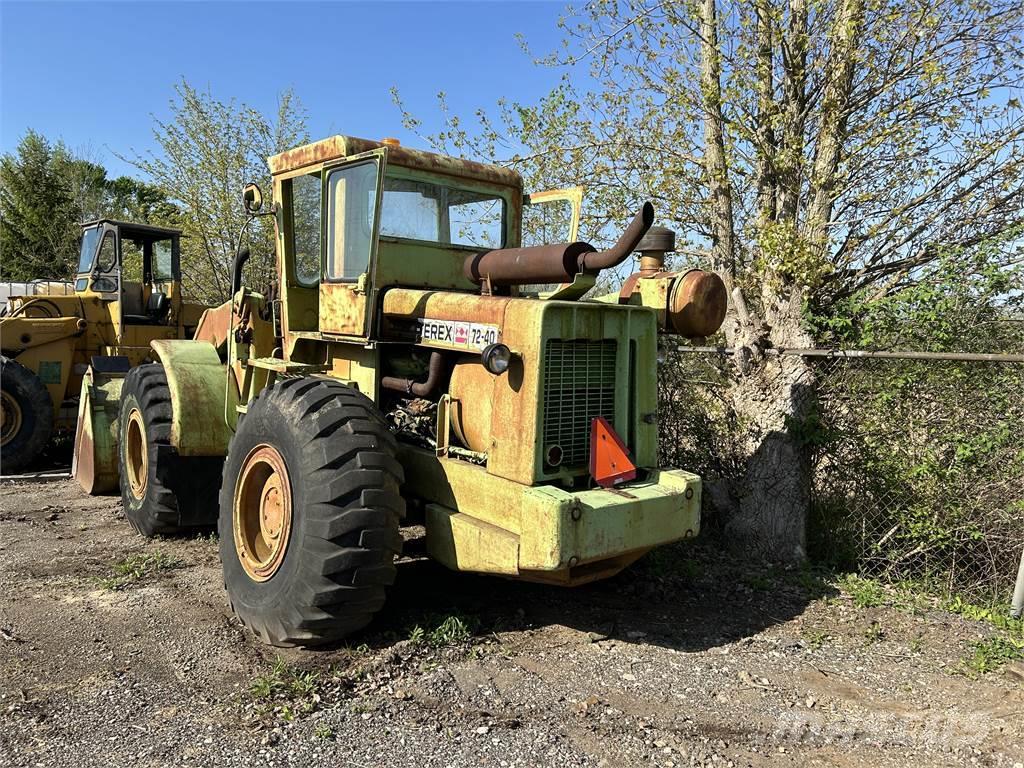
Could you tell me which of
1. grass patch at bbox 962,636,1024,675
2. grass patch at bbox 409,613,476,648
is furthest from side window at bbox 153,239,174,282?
grass patch at bbox 962,636,1024,675

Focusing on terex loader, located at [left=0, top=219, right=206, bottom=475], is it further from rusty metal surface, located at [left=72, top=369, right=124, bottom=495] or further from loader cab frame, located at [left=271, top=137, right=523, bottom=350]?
loader cab frame, located at [left=271, top=137, right=523, bottom=350]

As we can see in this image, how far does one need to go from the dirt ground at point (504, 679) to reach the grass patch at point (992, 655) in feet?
0.23

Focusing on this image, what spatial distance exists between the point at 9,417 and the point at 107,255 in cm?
241

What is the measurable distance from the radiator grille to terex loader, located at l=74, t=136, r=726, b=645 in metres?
0.01

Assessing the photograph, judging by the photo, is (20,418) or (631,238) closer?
(631,238)

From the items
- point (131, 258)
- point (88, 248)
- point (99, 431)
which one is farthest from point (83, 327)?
point (99, 431)

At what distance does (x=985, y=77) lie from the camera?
5.52 meters

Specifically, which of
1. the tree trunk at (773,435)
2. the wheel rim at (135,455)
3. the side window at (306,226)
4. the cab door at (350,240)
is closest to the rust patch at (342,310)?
the cab door at (350,240)

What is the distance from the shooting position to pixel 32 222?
2702 centimetres

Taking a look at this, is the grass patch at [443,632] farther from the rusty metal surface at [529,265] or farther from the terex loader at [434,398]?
the rusty metal surface at [529,265]

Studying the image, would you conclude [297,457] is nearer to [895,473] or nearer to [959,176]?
[895,473]

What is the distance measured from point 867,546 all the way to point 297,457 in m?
3.95

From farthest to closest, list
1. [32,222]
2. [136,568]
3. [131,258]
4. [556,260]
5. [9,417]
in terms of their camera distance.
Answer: [32,222] → [131,258] → [9,417] → [136,568] → [556,260]

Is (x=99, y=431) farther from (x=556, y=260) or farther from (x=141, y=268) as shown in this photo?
(x=556, y=260)
